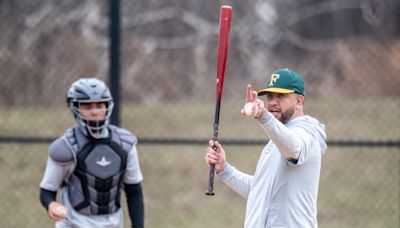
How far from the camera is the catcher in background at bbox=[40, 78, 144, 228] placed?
15.6 feet

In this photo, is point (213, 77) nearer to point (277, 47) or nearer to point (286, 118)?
point (277, 47)

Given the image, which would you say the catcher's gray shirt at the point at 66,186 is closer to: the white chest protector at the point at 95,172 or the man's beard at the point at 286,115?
the white chest protector at the point at 95,172

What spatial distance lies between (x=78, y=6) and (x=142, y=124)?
1.38m

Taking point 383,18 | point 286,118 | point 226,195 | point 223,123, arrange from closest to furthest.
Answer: point 286,118, point 383,18, point 223,123, point 226,195

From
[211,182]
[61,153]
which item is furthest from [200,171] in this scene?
[211,182]

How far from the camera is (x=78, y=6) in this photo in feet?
24.0

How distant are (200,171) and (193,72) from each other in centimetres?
143

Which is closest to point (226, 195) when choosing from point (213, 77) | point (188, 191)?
point (188, 191)

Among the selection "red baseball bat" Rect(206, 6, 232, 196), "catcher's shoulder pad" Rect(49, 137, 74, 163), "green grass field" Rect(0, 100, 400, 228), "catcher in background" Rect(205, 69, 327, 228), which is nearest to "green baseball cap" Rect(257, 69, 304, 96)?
"catcher in background" Rect(205, 69, 327, 228)

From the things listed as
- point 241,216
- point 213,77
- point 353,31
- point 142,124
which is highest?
point 353,31

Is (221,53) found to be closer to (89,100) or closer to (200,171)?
(89,100)

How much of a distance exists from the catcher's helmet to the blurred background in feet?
6.34

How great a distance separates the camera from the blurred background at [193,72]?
724 centimetres

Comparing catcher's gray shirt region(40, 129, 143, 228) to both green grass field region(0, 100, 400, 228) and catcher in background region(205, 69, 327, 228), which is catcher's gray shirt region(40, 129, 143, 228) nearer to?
catcher in background region(205, 69, 327, 228)
